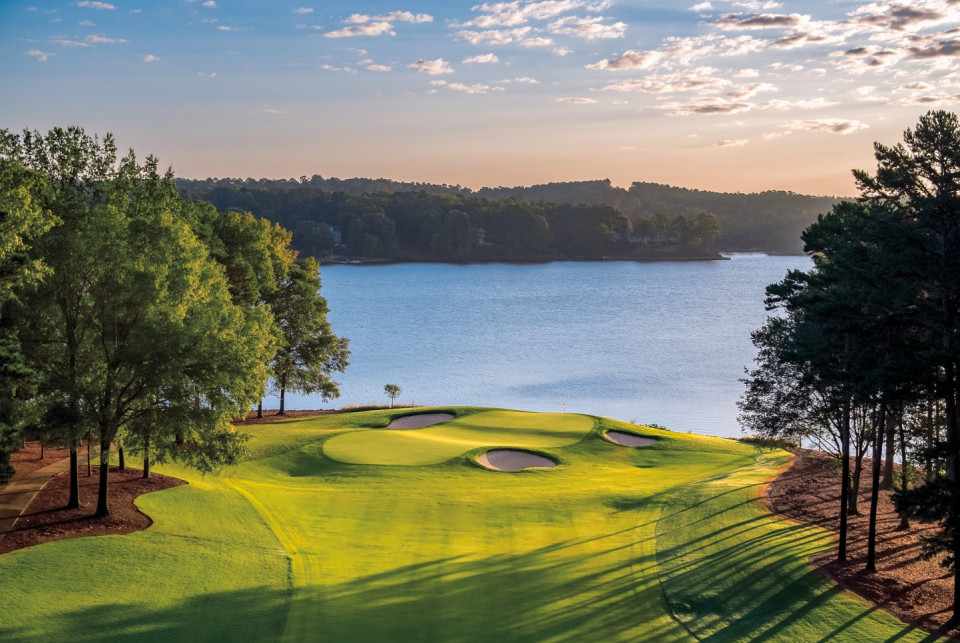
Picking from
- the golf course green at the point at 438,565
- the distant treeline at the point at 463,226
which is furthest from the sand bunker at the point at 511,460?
the distant treeline at the point at 463,226

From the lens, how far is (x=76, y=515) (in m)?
20.2

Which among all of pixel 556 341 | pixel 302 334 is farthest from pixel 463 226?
pixel 302 334

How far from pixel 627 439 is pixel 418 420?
10.6m

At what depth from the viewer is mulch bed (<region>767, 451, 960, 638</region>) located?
60.8 feet

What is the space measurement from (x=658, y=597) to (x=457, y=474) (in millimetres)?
12641

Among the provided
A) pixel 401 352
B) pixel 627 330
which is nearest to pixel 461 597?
pixel 401 352

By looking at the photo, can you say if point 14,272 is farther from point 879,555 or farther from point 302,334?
point 302,334

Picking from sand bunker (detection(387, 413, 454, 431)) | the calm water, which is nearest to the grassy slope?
sand bunker (detection(387, 413, 454, 431))

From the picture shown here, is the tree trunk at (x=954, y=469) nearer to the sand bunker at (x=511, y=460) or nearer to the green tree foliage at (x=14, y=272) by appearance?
the sand bunker at (x=511, y=460)

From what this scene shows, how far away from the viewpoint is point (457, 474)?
2952 cm

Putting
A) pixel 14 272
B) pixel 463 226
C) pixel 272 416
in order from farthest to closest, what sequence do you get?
pixel 463 226
pixel 272 416
pixel 14 272

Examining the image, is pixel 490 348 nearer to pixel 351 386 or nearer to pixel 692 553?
pixel 351 386

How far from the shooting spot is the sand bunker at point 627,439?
3622cm

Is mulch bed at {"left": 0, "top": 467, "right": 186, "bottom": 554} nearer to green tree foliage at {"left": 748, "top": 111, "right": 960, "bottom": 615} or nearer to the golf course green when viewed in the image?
the golf course green
